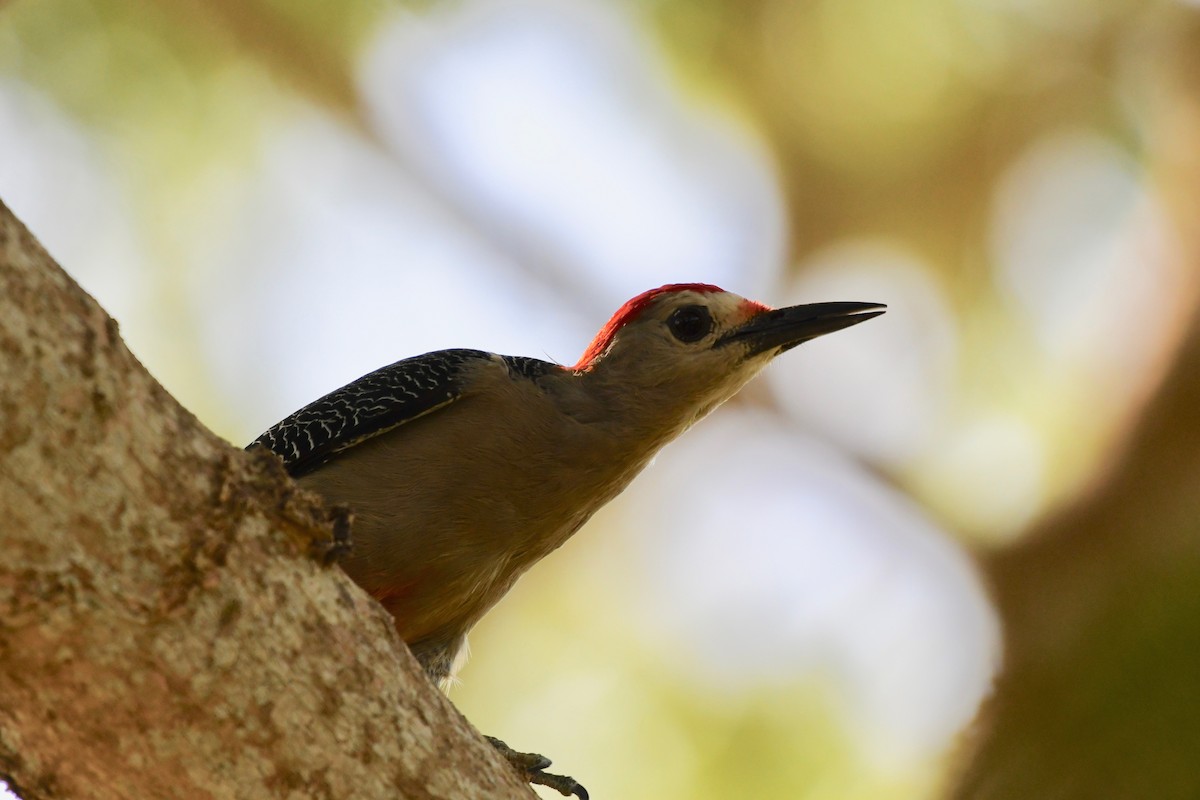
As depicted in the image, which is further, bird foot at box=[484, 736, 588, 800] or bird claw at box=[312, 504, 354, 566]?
bird foot at box=[484, 736, 588, 800]

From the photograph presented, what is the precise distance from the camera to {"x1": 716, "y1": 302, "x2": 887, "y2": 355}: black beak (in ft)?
24.2

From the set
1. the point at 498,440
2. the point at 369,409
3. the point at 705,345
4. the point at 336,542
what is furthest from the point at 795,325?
the point at 336,542

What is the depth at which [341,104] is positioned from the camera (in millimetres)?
11008

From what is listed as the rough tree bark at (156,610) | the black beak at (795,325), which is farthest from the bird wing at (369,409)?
the rough tree bark at (156,610)

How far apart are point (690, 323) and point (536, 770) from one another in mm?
2471

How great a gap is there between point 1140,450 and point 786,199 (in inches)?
133

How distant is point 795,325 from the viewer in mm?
7379

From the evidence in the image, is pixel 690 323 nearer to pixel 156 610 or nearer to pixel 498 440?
pixel 498 440

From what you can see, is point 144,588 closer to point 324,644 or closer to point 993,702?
point 324,644

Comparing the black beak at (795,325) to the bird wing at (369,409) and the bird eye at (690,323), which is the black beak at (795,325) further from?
the bird wing at (369,409)

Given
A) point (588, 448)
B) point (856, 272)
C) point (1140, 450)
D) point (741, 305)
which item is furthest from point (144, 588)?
point (856, 272)

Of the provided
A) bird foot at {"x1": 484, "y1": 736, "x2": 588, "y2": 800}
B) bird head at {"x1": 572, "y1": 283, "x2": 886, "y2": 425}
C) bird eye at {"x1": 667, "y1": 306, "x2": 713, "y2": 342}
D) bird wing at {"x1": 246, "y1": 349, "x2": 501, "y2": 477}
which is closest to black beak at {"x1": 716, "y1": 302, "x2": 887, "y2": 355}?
bird head at {"x1": 572, "y1": 283, "x2": 886, "y2": 425}

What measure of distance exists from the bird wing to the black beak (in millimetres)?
1284

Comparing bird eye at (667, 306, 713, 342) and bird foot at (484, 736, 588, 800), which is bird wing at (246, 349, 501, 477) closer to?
bird eye at (667, 306, 713, 342)
